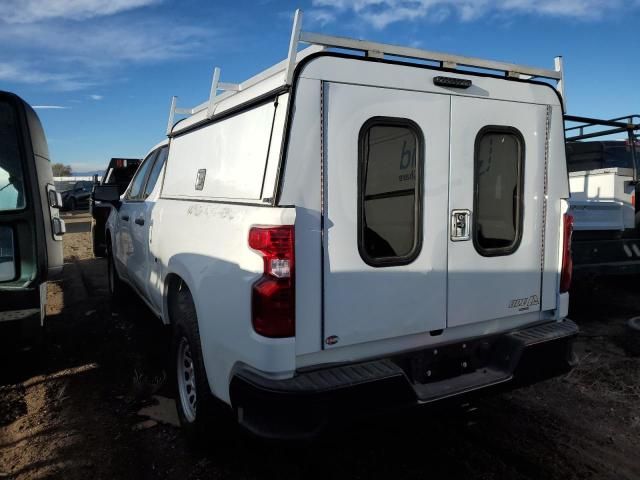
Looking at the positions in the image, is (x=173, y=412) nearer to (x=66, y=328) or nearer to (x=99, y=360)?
(x=99, y=360)

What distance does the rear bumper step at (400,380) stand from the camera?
233 cm

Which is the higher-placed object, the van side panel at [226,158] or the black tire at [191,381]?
the van side panel at [226,158]

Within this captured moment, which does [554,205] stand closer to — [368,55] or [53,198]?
[368,55]

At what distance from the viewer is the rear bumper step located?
2.33 m

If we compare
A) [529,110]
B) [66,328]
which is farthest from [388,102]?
[66,328]

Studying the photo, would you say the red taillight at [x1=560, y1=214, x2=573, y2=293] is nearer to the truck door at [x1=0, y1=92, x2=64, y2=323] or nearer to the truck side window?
the truck side window

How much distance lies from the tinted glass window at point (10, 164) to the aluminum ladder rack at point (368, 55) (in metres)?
1.44

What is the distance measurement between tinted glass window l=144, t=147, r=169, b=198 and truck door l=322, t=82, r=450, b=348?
8.36 feet

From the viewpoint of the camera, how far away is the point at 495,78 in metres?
3.00

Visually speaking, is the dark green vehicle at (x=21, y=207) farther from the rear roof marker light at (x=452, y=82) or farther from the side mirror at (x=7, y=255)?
the rear roof marker light at (x=452, y=82)

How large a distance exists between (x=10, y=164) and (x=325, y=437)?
115 inches

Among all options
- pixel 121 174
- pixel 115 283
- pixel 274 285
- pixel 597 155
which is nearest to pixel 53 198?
pixel 274 285

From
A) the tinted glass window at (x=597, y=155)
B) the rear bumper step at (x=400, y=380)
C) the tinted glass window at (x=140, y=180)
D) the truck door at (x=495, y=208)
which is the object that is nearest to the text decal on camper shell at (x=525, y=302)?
the truck door at (x=495, y=208)

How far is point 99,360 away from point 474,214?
377cm
